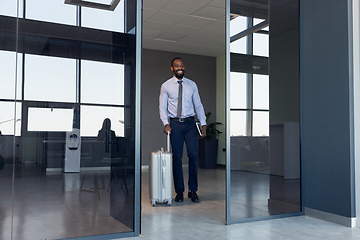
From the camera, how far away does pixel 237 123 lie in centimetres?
316

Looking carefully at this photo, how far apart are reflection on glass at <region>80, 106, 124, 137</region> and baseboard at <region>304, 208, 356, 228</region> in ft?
6.49

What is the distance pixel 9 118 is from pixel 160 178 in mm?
1913

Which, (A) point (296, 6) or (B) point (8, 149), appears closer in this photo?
(B) point (8, 149)

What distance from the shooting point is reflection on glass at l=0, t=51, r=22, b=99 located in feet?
7.38

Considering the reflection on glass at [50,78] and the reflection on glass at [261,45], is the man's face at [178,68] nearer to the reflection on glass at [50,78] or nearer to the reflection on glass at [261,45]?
the reflection on glass at [261,45]

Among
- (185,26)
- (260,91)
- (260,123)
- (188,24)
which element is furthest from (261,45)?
(185,26)

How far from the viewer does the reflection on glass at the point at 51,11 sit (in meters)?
2.37

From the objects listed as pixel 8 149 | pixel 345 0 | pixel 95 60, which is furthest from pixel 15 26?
pixel 345 0

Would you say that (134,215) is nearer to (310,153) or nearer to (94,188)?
(94,188)

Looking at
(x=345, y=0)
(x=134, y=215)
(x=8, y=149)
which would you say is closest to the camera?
(x=8, y=149)

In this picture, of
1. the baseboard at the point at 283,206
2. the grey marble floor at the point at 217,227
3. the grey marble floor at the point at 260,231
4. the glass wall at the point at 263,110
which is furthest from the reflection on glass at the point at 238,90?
the grey marble floor at the point at 260,231

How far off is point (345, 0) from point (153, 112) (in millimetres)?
5880

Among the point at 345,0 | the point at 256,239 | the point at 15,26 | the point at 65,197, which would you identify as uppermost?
the point at 345,0

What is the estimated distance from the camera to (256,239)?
2.58 metres
